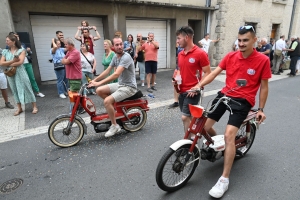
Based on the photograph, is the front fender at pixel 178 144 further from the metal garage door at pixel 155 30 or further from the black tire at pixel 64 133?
the metal garage door at pixel 155 30

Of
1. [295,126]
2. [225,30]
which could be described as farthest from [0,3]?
[225,30]

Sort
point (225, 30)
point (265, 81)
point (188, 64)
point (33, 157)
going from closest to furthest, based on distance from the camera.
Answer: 1. point (265, 81)
2. point (188, 64)
3. point (33, 157)
4. point (225, 30)

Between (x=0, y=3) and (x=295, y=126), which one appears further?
(x=0, y=3)

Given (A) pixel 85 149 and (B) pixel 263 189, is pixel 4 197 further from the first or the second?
(B) pixel 263 189

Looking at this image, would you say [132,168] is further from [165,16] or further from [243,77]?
[165,16]

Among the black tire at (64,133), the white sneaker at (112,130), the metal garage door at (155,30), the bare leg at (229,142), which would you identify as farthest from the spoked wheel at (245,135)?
the metal garage door at (155,30)

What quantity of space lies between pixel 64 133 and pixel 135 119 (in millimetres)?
1361

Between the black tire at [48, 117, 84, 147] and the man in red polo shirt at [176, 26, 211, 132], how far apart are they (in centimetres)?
193

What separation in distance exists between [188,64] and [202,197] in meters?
1.82

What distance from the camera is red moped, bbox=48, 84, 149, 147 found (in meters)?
3.69

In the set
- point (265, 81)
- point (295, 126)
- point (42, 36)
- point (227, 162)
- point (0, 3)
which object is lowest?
point (295, 126)

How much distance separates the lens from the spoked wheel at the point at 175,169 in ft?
8.03

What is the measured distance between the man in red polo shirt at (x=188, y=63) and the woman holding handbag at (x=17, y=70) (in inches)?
158

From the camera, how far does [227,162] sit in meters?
2.54
